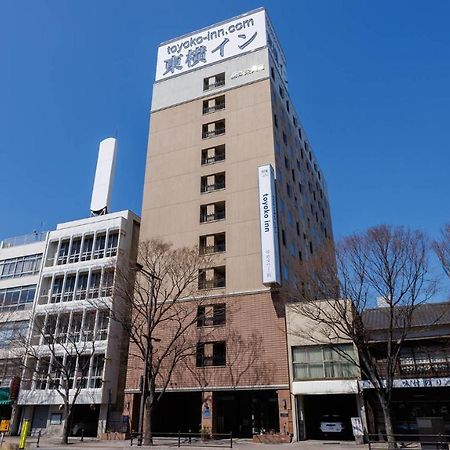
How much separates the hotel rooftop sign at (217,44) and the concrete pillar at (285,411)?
120 feet

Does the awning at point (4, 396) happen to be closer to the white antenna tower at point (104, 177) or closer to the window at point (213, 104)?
the white antenna tower at point (104, 177)

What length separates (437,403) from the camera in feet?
94.7

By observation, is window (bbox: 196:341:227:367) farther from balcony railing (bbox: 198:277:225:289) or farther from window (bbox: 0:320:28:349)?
window (bbox: 0:320:28:349)

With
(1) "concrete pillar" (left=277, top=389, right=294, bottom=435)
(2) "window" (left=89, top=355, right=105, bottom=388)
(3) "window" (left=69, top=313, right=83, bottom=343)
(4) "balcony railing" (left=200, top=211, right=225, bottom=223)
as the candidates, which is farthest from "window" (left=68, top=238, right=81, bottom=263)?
(1) "concrete pillar" (left=277, top=389, right=294, bottom=435)

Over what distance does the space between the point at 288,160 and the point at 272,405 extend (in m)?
25.1

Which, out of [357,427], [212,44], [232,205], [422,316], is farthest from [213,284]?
[212,44]

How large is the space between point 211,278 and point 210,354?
6584mm

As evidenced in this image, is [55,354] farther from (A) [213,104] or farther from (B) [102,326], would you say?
(A) [213,104]

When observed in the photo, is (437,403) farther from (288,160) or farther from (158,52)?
(158,52)

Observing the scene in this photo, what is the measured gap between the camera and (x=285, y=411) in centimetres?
3059

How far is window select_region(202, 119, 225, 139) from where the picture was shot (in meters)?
45.1

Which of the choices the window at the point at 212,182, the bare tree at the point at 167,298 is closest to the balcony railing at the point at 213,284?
the bare tree at the point at 167,298

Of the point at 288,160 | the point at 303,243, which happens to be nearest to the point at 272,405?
the point at 303,243

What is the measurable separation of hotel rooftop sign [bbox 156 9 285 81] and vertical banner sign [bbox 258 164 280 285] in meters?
19.1
